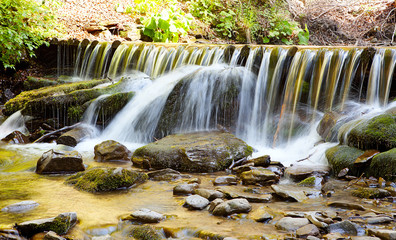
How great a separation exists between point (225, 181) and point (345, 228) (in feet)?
6.86

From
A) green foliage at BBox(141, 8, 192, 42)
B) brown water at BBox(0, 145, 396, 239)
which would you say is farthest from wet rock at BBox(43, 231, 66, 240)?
green foliage at BBox(141, 8, 192, 42)

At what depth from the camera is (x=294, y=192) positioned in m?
4.60

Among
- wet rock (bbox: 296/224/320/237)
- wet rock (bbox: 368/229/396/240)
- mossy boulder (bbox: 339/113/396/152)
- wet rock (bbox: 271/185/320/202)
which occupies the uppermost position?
mossy boulder (bbox: 339/113/396/152)

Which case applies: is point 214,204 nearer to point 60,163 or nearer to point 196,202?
point 196,202

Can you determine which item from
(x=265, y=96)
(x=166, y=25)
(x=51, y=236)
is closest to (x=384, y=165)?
(x=265, y=96)

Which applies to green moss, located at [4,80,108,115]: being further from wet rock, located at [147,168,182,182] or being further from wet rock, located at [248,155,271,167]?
wet rock, located at [248,155,271,167]

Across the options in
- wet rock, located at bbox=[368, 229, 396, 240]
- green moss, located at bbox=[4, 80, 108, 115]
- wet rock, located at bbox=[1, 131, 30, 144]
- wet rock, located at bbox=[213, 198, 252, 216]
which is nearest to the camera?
wet rock, located at bbox=[368, 229, 396, 240]

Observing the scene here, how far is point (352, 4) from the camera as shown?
647 inches

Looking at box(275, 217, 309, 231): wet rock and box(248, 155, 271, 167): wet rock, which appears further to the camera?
box(248, 155, 271, 167): wet rock

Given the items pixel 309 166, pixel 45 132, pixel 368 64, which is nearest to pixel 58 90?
pixel 45 132

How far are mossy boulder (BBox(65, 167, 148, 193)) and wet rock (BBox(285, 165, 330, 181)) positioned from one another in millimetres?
2271

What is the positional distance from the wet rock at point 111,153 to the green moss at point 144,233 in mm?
3353

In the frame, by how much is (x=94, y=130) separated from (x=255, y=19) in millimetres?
10000

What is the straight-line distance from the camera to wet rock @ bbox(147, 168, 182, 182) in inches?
215
